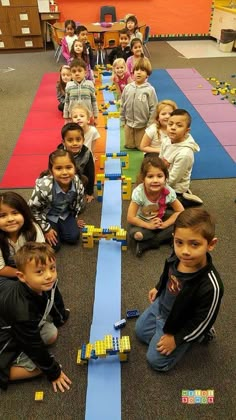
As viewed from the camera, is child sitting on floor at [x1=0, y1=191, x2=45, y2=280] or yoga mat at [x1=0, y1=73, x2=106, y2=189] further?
yoga mat at [x1=0, y1=73, x2=106, y2=189]

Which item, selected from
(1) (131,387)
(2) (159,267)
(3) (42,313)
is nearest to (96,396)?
(1) (131,387)

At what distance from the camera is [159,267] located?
2.45m

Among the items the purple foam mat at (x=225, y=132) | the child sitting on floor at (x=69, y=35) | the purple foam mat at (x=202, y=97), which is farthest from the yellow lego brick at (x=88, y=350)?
the child sitting on floor at (x=69, y=35)

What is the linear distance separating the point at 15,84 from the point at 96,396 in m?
6.25

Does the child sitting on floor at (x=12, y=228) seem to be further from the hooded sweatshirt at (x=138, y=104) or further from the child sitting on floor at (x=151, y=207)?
the hooded sweatshirt at (x=138, y=104)

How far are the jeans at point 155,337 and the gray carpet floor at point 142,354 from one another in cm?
6

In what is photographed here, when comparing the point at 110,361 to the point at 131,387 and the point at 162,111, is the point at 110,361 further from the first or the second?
the point at 162,111

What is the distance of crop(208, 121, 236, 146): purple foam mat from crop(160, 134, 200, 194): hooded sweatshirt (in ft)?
4.98

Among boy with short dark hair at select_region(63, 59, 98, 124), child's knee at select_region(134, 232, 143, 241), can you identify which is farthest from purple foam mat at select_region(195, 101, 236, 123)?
child's knee at select_region(134, 232, 143, 241)

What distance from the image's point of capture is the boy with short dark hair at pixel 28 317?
1489 millimetres

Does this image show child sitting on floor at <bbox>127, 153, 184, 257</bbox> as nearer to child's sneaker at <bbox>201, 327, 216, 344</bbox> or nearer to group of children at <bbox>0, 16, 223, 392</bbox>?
group of children at <bbox>0, 16, 223, 392</bbox>

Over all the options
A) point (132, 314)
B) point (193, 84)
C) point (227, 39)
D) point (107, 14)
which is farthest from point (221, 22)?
point (132, 314)

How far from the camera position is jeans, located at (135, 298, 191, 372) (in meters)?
1.75

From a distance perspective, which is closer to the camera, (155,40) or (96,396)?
(96,396)
